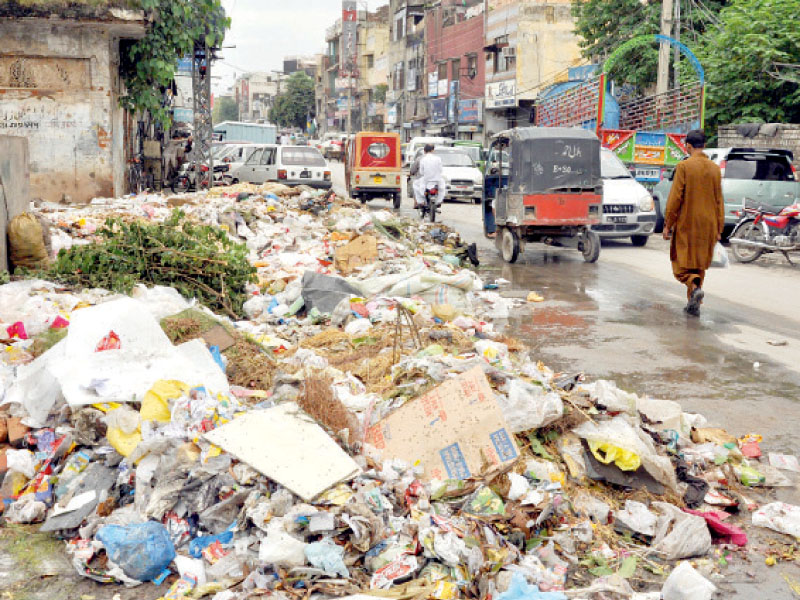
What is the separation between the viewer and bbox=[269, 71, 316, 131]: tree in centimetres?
9369

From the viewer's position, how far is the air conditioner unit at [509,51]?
4381 cm

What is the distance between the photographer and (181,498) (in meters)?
3.89

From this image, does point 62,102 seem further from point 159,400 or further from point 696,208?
point 159,400

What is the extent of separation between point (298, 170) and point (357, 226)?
1015 cm

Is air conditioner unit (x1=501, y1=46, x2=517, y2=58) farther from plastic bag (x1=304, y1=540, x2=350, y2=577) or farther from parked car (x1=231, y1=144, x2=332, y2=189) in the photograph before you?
plastic bag (x1=304, y1=540, x2=350, y2=577)

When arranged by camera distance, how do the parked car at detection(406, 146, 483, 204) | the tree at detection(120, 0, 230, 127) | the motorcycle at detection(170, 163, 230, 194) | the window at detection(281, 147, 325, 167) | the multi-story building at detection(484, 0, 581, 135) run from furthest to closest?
the multi-story building at detection(484, 0, 581, 135) → the parked car at detection(406, 146, 483, 204) → the motorcycle at detection(170, 163, 230, 194) → the window at detection(281, 147, 325, 167) → the tree at detection(120, 0, 230, 127)

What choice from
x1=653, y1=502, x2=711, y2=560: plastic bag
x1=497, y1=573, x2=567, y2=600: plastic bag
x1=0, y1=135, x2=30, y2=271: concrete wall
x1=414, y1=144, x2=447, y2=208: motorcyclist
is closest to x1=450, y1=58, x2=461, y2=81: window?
x1=414, y1=144, x2=447, y2=208: motorcyclist

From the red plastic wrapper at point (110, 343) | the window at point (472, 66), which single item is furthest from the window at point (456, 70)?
the red plastic wrapper at point (110, 343)

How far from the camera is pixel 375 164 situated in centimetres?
2266

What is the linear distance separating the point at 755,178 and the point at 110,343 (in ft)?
46.9

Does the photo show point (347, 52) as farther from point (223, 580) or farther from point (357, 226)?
point (223, 580)

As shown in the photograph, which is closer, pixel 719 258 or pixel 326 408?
pixel 326 408

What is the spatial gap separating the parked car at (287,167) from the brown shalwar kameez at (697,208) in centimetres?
1458

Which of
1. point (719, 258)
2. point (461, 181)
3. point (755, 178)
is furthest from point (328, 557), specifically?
point (461, 181)
